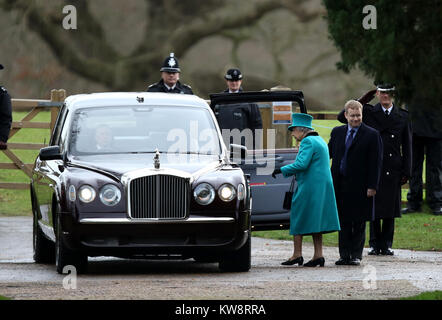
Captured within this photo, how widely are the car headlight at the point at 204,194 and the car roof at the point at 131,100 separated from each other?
1660mm

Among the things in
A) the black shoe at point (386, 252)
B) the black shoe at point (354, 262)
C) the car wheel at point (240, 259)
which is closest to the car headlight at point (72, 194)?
the car wheel at point (240, 259)

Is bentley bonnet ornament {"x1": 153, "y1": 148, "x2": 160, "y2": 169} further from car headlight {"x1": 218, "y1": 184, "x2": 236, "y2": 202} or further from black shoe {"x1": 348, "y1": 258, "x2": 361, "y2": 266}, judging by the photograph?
black shoe {"x1": 348, "y1": 258, "x2": 361, "y2": 266}

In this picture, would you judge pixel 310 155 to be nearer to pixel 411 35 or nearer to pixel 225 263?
pixel 225 263

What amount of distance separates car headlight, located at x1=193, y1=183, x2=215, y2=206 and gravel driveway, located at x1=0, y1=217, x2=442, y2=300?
2.36 feet

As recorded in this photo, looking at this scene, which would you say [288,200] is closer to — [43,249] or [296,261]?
[296,261]

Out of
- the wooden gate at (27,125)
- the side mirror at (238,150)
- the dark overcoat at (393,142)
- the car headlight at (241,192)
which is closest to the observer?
the car headlight at (241,192)

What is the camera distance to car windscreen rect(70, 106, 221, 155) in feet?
41.9

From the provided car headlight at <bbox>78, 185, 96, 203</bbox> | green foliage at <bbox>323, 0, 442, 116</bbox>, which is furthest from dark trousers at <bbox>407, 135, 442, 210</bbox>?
green foliage at <bbox>323, 0, 442, 116</bbox>

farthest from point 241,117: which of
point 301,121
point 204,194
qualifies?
point 204,194

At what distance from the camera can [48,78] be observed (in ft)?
124

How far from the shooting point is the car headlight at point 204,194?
11.9 meters

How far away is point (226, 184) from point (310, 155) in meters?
1.49

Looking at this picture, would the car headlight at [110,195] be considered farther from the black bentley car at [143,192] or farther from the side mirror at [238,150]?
the side mirror at [238,150]
